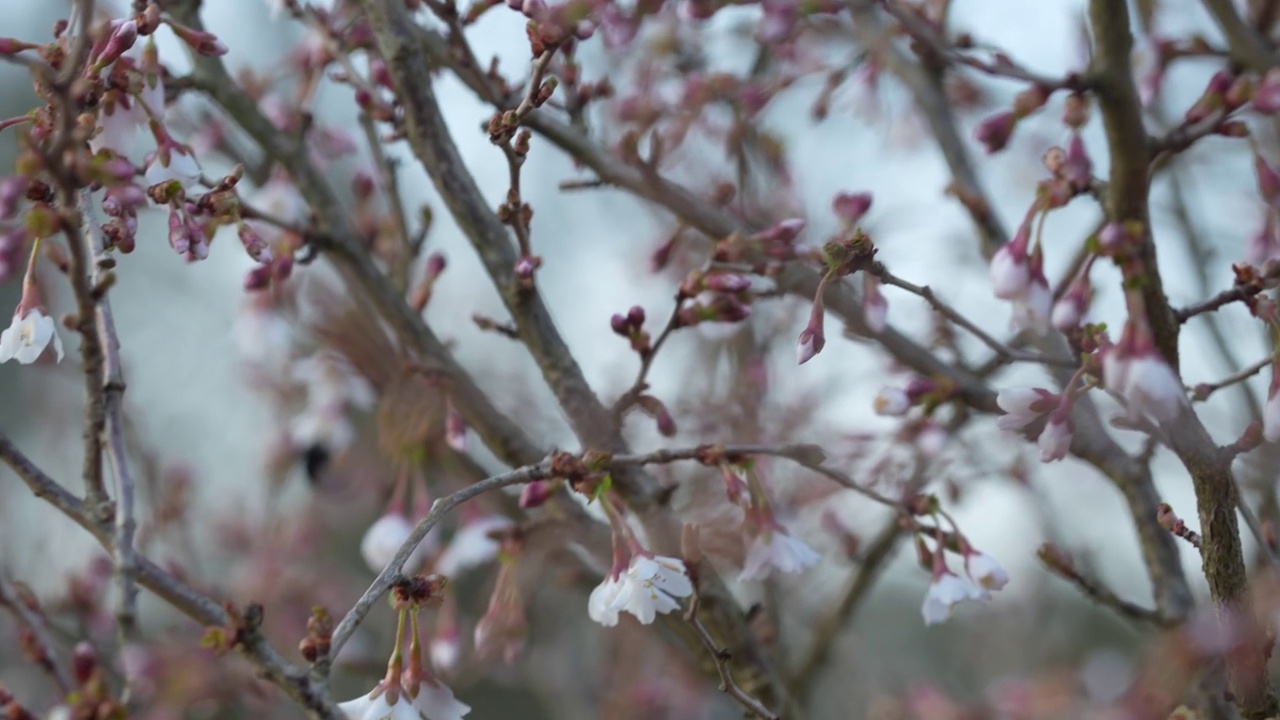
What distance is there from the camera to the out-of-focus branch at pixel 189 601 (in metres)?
1.08

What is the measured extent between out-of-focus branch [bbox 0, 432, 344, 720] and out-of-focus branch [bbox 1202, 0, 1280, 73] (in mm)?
1998

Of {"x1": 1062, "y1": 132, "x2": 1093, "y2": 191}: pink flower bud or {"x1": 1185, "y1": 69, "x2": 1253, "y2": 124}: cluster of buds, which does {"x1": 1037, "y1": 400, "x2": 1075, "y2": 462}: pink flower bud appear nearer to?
{"x1": 1062, "y1": 132, "x2": 1093, "y2": 191}: pink flower bud

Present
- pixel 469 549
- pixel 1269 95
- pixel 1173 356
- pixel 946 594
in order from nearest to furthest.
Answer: pixel 1173 356
pixel 1269 95
pixel 946 594
pixel 469 549

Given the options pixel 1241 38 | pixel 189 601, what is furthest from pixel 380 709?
pixel 1241 38

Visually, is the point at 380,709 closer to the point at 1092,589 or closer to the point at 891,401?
the point at 891,401

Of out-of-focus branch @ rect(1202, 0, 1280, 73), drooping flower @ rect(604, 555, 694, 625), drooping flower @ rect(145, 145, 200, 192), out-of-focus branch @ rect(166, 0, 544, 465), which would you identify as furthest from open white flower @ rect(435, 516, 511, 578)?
out-of-focus branch @ rect(1202, 0, 1280, 73)

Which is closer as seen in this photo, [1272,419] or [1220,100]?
[1272,419]

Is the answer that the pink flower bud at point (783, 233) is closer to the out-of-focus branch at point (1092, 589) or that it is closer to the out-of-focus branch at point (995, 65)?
the out-of-focus branch at point (995, 65)

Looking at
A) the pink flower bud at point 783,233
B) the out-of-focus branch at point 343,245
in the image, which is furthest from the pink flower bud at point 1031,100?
the out-of-focus branch at point 343,245

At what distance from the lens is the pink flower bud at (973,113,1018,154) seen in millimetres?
1770

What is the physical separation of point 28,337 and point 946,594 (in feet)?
4.57

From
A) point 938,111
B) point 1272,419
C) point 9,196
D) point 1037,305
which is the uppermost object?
point 938,111

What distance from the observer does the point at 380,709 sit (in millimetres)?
1375

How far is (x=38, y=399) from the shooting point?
458cm
